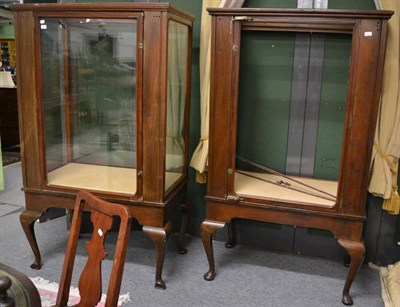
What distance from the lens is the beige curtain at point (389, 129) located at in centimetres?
228

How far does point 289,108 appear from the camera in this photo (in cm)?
269

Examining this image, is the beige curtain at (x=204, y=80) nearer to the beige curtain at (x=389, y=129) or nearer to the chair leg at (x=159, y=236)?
the chair leg at (x=159, y=236)

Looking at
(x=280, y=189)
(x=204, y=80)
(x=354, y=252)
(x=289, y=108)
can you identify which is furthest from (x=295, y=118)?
(x=354, y=252)

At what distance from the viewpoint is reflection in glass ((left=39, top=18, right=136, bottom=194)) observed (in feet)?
7.92

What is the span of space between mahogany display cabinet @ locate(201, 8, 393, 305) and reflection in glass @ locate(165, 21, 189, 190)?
245mm

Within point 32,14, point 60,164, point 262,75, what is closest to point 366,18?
point 262,75

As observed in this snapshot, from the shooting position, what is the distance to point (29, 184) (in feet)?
8.10

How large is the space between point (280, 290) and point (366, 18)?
151 centimetres

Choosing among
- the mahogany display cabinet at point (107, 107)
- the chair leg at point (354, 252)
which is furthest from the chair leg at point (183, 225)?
the chair leg at point (354, 252)

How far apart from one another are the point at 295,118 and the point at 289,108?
0.24 ft

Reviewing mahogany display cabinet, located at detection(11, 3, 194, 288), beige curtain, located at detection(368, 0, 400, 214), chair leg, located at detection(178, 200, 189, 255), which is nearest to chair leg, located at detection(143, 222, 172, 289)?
mahogany display cabinet, located at detection(11, 3, 194, 288)

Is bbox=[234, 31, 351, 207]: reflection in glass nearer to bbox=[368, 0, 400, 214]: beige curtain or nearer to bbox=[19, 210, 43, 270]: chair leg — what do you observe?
bbox=[368, 0, 400, 214]: beige curtain

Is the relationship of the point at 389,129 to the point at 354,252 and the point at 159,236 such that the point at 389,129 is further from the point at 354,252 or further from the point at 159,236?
the point at 159,236

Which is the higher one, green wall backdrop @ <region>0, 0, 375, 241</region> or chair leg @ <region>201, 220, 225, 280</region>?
green wall backdrop @ <region>0, 0, 375, 241</region>
